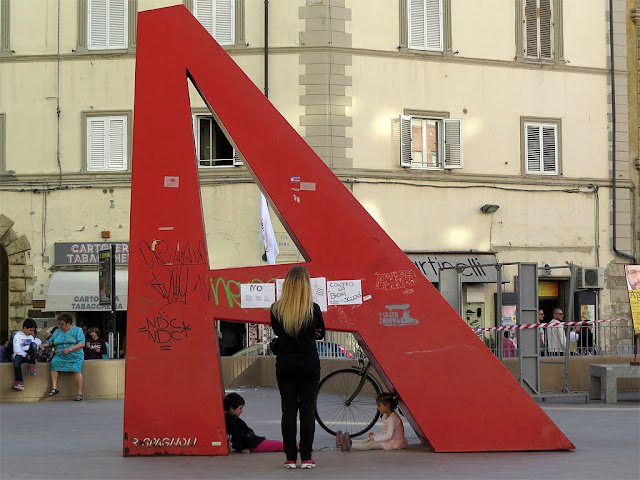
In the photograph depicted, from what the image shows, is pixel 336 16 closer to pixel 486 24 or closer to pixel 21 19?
pixel 486 24

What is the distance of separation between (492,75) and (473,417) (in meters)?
18.4

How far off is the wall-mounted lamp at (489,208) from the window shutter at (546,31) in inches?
168

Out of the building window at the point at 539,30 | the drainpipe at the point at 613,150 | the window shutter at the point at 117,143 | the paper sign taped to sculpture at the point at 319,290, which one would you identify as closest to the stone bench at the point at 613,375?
the paper sign taped to sculpture at the point at 319,290

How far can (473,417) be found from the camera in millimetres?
9633

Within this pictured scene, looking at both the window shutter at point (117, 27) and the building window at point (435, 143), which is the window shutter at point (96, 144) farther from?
the building window at point (435, 143)

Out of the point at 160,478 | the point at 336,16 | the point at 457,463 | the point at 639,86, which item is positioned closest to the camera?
the point at 160,478

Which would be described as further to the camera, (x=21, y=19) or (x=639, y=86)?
(x=639, y=86)

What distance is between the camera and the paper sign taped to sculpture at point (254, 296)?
972 cm

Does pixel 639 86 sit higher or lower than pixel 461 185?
higher

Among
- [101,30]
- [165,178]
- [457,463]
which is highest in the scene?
[101,30]

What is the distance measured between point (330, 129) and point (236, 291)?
53.0 ft

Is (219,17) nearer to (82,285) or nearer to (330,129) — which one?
(330,129)

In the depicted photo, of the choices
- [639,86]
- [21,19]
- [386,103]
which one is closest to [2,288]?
[21,19]

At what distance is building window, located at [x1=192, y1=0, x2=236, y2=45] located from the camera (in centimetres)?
2569
